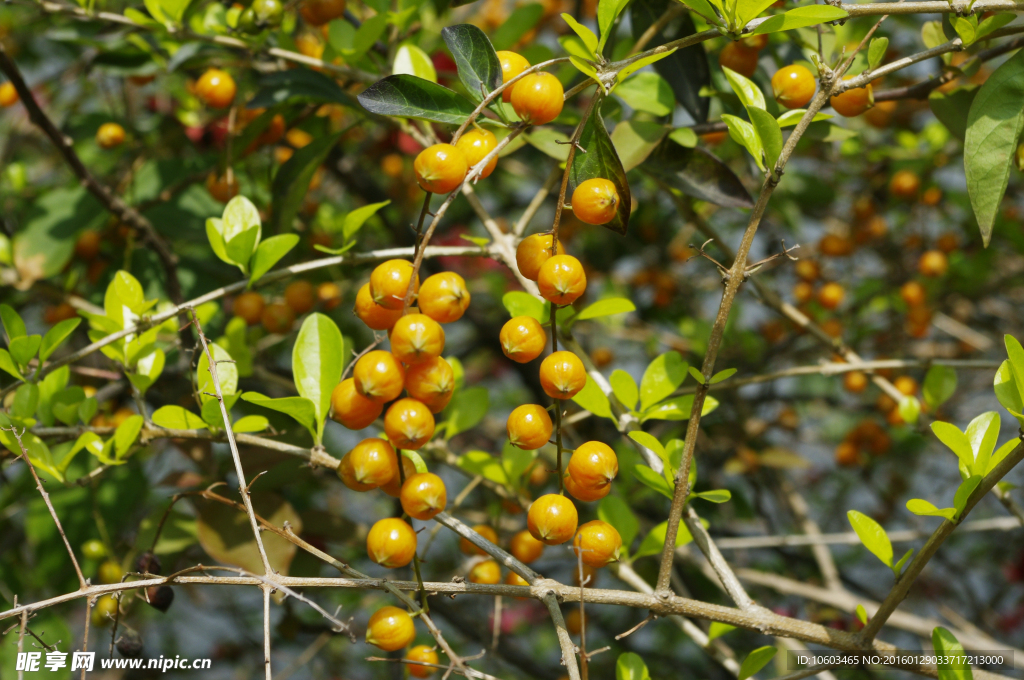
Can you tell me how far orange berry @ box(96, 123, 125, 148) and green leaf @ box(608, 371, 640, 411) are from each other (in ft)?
3.96

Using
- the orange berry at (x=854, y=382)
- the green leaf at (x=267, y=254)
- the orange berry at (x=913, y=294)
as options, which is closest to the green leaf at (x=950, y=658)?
the green leaf at (x=267, y=254)

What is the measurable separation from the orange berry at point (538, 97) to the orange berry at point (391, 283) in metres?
0.18

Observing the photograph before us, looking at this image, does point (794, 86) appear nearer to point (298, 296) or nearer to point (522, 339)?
point (522, 339)

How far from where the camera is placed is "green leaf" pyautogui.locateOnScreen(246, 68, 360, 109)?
102cm

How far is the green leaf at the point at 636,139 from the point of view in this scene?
0.85 m

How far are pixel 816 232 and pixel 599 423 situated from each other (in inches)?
77.3

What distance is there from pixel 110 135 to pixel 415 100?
1031mm

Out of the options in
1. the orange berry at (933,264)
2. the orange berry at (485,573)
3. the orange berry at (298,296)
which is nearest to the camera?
the orange berry at (485,573)

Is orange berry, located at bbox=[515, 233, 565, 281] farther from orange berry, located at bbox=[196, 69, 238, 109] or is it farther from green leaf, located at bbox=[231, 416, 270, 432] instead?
orange berry, located at bbox=[196, 69, 238, 109]

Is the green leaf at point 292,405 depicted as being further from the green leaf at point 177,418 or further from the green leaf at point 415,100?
the green leaf at point 415,100

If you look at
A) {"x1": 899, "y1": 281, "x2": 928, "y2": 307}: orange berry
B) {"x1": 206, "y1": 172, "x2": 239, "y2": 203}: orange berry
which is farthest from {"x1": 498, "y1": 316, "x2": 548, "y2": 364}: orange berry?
{"x1": 899, "y1": 281, "x2": 928, "y2": 307}: orange berry

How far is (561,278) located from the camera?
2.05 feet

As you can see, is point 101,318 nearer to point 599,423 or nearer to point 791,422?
point 599,423

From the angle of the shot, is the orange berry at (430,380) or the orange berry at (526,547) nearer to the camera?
the orange berry at (430,380)
